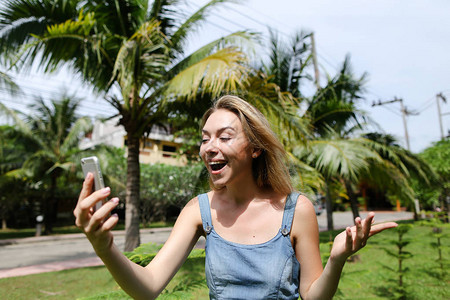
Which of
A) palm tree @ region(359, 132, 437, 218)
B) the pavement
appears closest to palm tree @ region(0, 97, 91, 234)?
the pavement

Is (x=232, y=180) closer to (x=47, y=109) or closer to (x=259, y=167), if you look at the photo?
(x=259, y=167)

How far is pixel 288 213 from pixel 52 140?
608 inches

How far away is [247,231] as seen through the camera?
57.7 inches

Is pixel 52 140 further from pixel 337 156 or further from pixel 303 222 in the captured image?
pixel 303 222

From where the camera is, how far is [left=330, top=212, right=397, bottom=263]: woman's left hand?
114 cm

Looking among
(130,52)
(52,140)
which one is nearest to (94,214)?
(130,52)

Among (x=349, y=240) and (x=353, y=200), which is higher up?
(x=349, y=240)

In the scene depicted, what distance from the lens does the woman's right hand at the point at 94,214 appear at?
0.91 metres

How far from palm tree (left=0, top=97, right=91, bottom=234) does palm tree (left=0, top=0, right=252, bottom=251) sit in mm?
8687

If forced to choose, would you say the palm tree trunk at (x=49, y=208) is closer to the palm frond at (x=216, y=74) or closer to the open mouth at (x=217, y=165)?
the palm frond at (x=216, y=74)

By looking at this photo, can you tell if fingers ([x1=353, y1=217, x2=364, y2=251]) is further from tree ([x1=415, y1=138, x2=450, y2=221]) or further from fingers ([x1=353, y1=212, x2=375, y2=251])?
tree ([x1=415, y1=138, x2=450, y2=221])

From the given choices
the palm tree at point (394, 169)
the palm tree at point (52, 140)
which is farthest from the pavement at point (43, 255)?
the palm tree at point (394, 169)

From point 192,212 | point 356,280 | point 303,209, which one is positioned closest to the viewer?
point 303,209

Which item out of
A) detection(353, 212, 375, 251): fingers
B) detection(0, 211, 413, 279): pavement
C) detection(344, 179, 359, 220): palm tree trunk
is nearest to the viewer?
detection(353, 212, 375, 251): fingers
